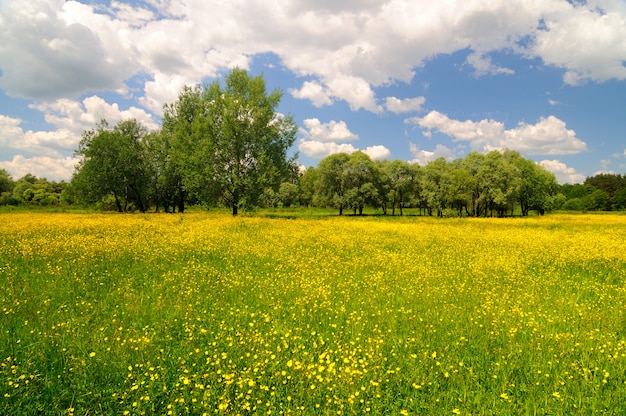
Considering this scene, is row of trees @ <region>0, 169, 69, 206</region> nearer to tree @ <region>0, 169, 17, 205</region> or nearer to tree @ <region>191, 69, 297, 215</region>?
tree @ <region>0, 169, 17, 205</region>

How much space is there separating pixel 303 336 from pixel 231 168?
113ft

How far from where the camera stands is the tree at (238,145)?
37.5 metres

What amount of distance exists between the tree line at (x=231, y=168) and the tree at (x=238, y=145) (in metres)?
0.12

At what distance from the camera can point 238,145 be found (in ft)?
126

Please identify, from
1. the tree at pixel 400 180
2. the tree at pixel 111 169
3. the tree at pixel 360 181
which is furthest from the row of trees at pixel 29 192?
the tree at pixel 400 180

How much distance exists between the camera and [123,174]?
45.6 metres

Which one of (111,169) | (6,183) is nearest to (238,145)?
(111,169)

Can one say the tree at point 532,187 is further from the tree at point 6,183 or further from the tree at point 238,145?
the tree at point 6,183

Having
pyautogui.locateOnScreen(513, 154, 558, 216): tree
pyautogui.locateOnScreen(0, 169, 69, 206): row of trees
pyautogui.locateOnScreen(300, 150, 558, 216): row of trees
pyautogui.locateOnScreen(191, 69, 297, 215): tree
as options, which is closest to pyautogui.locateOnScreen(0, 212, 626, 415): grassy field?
pyautogui.locateOnScreen(191, 69, 297, 215): tree

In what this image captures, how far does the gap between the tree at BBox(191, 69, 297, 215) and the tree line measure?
0.38ft

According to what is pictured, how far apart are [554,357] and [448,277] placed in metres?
5.13

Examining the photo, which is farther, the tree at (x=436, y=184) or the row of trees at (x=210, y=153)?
the tree at (x=436, y=184)

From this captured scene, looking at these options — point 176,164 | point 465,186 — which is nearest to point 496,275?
point 176,164

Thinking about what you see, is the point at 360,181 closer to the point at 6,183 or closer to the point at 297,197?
the point at 297,197
